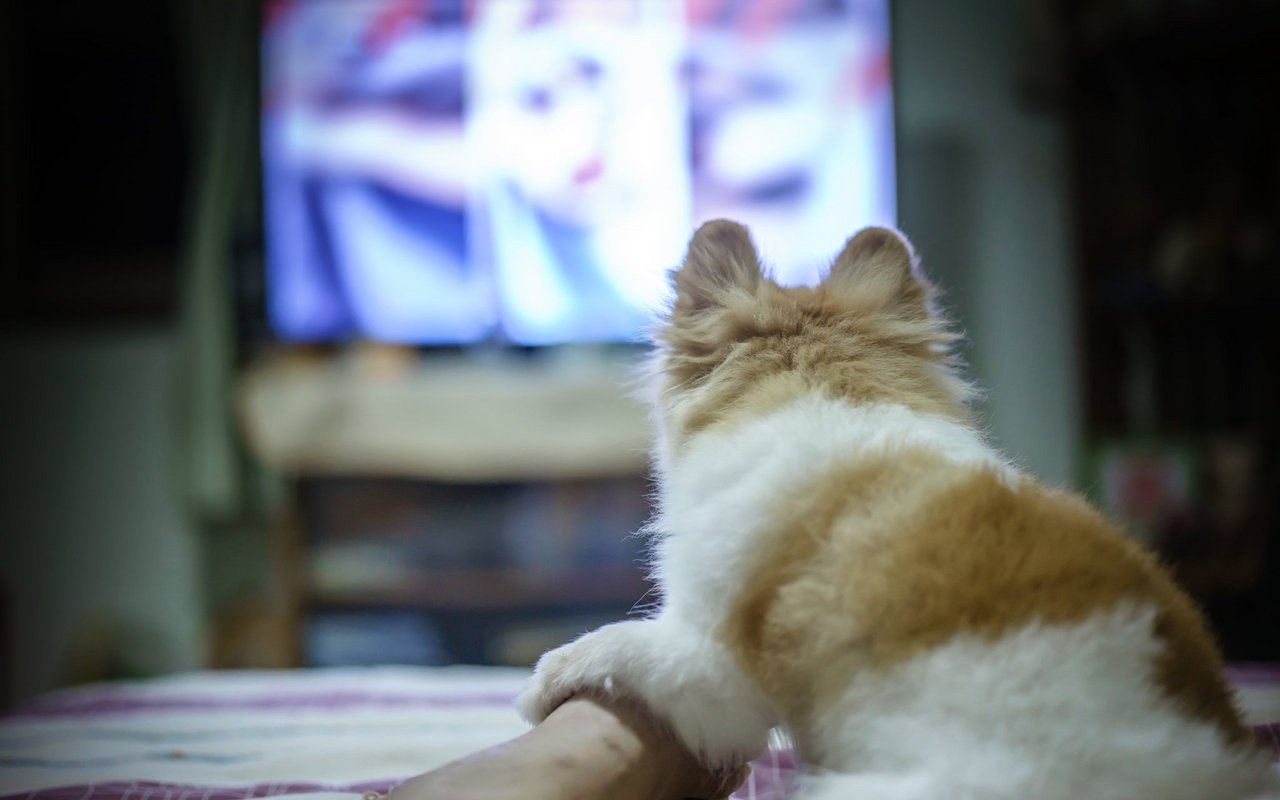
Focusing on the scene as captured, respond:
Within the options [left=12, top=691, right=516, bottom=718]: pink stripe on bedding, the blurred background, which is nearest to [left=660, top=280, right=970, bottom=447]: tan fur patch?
[left=12, top=691, right=516, bottom=718]: pink stripe on bedding

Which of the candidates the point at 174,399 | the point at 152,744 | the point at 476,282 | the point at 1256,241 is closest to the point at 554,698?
the point at 152,744

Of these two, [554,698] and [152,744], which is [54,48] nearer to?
[152,744]

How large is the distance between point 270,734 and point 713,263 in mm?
785

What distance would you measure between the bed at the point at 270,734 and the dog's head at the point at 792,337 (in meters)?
0.34

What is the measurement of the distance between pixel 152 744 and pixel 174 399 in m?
1.98

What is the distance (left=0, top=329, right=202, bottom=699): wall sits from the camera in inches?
118

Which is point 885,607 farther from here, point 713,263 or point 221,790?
point 221,790

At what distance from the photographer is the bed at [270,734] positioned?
1.03m

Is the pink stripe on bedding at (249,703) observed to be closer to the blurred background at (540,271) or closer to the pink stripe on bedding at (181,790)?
the pink stripe on bedding at (181,790)

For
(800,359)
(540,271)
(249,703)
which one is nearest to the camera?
(800,359)

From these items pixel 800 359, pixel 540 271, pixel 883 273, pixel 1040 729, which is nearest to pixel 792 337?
pixel 800 359

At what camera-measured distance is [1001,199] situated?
9.93 ft

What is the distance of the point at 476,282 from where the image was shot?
2.82 metres

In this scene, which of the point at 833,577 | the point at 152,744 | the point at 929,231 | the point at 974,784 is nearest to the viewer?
the point at 974,784
